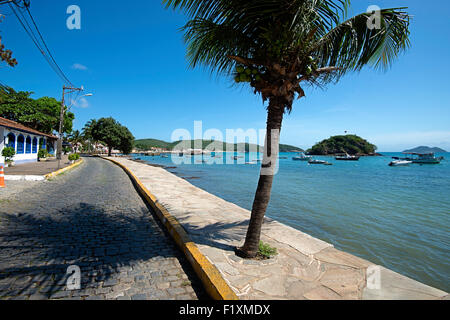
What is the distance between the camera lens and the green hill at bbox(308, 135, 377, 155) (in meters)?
113

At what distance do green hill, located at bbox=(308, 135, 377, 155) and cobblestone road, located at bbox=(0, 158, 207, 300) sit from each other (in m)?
121

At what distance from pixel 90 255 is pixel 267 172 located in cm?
306

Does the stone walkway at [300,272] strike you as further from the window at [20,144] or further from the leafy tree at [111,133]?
the leafy tree at [111,133]

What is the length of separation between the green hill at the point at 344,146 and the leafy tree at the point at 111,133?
10270 centimetres

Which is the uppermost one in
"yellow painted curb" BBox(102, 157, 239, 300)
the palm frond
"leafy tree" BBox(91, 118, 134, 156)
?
"leafy tree" BBox(91, 118, 134, 156)

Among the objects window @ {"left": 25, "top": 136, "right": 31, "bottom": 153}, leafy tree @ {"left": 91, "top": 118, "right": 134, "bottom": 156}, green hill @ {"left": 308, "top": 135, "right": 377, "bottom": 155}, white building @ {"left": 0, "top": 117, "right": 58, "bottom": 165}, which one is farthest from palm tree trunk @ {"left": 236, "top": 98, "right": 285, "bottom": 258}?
green hill @ {"left": 308, "top": 135, "right": 377, "bottom": 155}

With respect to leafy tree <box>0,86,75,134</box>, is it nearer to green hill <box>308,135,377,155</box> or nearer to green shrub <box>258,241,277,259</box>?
green shrub <box>258,241,277,259</box>

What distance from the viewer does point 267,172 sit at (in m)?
3.13

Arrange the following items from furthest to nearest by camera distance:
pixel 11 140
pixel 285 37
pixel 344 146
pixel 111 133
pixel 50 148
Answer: pixel 344 146 < pixel 111 133 < pixel 50 148 < pixel 11 140 < pixel 285 37

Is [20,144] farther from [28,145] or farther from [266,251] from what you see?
[266,251]

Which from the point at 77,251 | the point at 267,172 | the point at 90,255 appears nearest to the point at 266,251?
the point at 267,172

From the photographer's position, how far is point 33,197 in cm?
709

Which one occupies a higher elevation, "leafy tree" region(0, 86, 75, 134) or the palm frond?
"leafy tree" region(0, 86, 75, 134)
